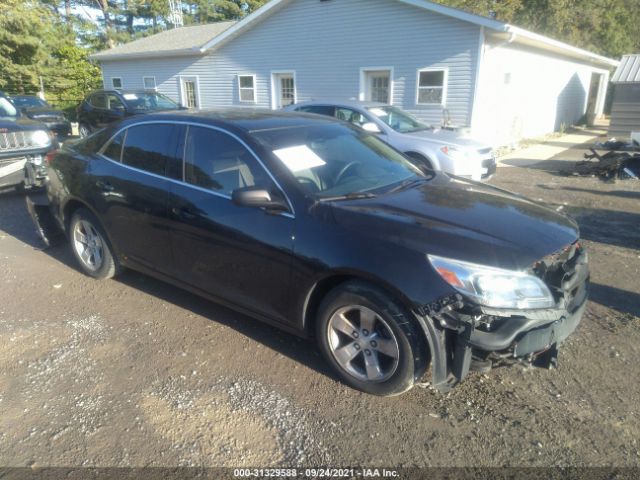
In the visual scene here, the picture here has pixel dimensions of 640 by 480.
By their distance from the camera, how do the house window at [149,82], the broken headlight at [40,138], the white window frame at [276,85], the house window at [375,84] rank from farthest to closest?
the house window at [149,82] → the white window frame at [276,85] → the house window at [375,84] → the broken headlight at [40,138]

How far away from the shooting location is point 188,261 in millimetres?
3682

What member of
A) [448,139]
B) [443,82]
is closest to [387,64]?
[443,82]

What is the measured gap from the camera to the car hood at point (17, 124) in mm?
7479

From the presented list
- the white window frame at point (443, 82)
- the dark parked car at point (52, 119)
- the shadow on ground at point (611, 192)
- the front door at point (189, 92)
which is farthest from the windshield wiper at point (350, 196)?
the front door at point (189, 92)

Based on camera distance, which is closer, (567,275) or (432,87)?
(567,275)

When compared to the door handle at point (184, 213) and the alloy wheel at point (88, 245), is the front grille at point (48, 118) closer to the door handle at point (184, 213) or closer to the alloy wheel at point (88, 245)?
the alloy wheel at point (88, 245)

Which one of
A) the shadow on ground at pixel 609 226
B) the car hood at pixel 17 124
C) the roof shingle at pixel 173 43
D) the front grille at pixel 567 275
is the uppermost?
the roof shingle at pixel 173 43

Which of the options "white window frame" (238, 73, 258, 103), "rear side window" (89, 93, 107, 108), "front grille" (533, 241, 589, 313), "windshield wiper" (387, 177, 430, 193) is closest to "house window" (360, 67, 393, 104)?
"white window frame" (238, 73, 258, 103)

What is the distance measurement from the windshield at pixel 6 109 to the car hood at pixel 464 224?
824 cm

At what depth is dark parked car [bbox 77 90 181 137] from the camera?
1363 centimetres

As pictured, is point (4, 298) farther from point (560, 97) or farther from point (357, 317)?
point (560, 97)

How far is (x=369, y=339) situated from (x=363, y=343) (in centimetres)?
6

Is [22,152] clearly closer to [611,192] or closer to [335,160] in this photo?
[335,160]

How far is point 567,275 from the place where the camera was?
2826mm
